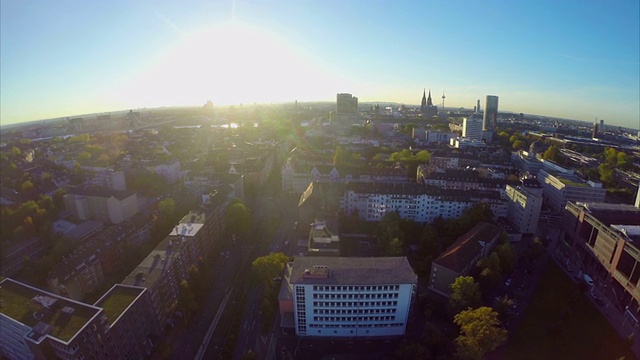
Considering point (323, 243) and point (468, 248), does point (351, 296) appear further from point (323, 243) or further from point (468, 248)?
point (468, 248)

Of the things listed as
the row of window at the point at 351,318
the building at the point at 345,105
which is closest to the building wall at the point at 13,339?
the row of window at the point at 351,318

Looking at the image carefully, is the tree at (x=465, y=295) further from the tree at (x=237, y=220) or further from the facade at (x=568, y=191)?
the facade at (x=568, y=191)

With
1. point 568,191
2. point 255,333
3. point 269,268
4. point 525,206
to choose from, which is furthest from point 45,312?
point 568,191

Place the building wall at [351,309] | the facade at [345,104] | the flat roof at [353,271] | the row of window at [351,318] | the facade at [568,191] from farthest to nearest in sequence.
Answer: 1. the facade at [345,104]
2. the facade at [568,191]
3. the row of window at [351,318]
4. the building wall at [351,309]
5. the flat roof at [353,271]

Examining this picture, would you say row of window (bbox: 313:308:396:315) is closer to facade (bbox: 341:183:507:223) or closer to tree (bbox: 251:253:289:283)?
tree (bbox: 251:253:289:283)

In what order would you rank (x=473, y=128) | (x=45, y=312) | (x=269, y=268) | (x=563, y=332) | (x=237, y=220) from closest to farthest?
(x=45, y=312) → (x=563, y=332) → (x=269, y=268) → (x=237, y=220) → (x=473, y=128)

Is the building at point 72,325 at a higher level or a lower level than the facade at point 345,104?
lower

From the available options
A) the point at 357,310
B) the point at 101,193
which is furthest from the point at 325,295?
the point at 101,193
